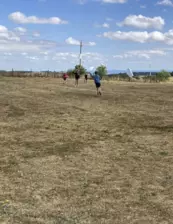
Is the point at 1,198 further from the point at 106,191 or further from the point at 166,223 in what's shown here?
the point at 166,223

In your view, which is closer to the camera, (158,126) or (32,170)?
(32,170)

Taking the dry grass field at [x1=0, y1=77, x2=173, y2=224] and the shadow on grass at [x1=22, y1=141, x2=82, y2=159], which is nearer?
the dry grass field at [x1=0, y1=77, x2=173, y2=224]

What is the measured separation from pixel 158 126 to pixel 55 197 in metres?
9.48

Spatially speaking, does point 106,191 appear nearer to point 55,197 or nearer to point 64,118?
point 55,197

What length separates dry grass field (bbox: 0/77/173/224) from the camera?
259 inches

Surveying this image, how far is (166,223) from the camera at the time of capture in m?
6.19

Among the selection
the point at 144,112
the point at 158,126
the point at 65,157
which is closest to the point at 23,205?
the point at 65,157

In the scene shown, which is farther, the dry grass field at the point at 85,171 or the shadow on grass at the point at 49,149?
the shadow on grass at the point at 49,149

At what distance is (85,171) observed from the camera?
9.09 meters

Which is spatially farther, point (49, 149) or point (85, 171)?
point (49, 149)

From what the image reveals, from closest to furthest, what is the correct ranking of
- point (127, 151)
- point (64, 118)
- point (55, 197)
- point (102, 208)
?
point (102, 208) → point (55, 197) → point (127, 151) → point (64, 118)

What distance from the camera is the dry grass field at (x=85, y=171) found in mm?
6582

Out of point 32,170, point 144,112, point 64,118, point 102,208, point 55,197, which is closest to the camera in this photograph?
point 102,208

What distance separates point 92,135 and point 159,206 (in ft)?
22.6
